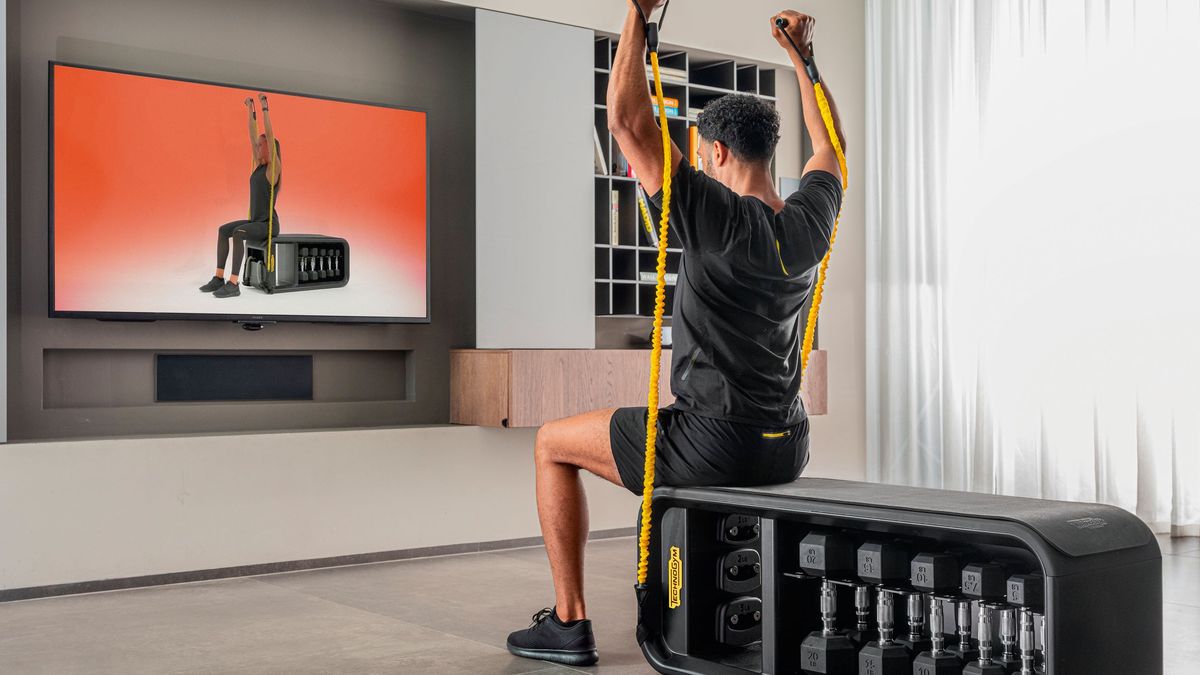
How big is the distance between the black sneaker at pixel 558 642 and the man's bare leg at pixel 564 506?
3 cm

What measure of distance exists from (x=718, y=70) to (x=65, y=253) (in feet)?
10.6

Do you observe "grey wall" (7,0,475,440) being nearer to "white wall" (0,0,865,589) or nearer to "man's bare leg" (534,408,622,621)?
"white wall" (0,0,865,589)

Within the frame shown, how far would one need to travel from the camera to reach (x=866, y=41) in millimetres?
6332

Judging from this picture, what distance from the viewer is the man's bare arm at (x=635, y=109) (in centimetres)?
243

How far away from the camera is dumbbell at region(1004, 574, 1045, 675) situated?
2125 millimetres

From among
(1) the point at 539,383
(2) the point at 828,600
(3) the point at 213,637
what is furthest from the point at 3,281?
(2) the point at 828,600

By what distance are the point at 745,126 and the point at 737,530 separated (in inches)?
36.5

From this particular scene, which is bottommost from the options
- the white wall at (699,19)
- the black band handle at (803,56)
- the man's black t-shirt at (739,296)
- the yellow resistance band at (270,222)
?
the man's black t-shirt at (739,296)

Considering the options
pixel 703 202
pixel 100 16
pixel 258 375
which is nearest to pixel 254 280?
pixel 258 375

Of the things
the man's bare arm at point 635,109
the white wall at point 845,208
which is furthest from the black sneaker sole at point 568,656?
the white wall at point 845,208

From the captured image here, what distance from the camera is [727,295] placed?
103 inches

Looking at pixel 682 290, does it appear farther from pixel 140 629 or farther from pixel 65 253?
pixel 65 253

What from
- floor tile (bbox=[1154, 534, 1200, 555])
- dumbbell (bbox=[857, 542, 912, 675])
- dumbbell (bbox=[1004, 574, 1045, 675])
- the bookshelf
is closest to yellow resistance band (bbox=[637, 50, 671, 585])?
dumbbell (bbox=[857, 542, 912, 675])

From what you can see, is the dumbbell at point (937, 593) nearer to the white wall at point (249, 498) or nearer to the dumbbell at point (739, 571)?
the dumbbell at point (739, 571)
